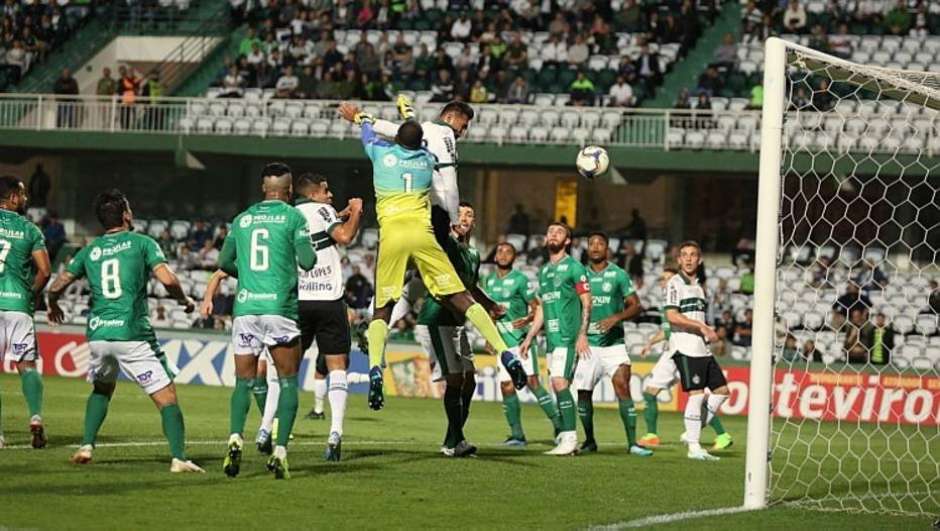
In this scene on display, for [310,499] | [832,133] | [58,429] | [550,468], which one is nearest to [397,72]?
[832,133]

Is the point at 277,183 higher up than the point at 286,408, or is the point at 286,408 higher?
the point at 277,183

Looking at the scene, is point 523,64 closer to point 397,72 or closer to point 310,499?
point 397,72

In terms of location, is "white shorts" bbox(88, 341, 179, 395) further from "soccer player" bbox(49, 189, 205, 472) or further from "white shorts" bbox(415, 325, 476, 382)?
"white shorts" bbox(415, 325, 476, 382)

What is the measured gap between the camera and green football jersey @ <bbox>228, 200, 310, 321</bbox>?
11.0 m

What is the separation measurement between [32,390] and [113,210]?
2.58m

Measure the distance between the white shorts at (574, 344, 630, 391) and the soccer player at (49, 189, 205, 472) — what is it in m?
5.08

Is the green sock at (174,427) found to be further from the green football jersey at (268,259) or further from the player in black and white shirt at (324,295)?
the player in black and white shirt at (324,295)

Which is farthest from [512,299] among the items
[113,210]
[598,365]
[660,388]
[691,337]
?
[113,210]

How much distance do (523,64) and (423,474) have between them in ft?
75.5

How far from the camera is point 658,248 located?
33.4 m

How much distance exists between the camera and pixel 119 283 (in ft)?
36.7

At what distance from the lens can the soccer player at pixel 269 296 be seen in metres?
11.0

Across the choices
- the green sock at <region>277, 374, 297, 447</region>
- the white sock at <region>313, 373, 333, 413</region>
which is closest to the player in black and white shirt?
the green sock at <region>277, 374, 297, 447</region>

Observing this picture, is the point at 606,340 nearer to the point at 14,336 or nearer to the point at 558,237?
the point at 558,237
